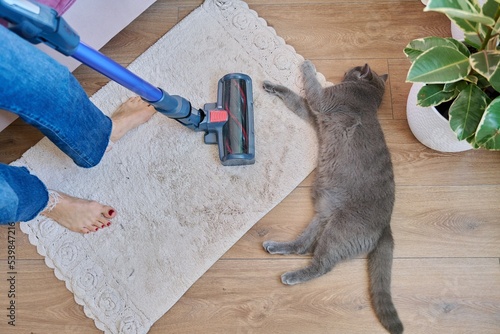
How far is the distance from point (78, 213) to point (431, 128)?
1.16 meters

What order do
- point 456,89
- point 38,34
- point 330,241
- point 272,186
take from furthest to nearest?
point 272,186 → point 330,241 → point 456,89 → point 38,34

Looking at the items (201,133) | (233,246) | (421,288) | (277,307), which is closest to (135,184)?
(201,133)

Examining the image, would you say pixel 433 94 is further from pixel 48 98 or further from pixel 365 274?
pixel 48 98

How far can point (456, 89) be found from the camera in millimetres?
1153

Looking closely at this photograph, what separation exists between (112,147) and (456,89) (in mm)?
1098

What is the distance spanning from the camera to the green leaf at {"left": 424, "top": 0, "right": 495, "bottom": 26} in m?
0.86

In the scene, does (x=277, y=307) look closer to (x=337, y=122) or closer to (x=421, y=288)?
(x=421, y=288)

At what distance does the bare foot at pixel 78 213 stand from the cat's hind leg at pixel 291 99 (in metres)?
0.69

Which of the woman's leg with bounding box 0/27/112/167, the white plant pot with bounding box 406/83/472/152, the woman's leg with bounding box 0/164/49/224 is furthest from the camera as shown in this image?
the white plant pot with bounding box 406/83/472/152

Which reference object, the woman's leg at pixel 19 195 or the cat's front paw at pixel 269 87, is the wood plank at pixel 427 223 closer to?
the cat's front paw at pixel 269 87

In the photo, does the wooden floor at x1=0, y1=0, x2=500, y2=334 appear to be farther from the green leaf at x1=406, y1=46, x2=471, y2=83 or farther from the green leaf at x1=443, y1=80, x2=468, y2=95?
the green leaf at x1=406, y1=46, x2=471, y2=83

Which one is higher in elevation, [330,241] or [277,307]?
[330,241]

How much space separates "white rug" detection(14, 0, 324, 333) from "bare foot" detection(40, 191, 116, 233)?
0.04 m

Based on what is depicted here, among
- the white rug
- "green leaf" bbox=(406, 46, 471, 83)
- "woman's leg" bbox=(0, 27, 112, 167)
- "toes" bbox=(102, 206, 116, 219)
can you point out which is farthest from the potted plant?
"toes" bbox=(102, 206, 116, 219)
